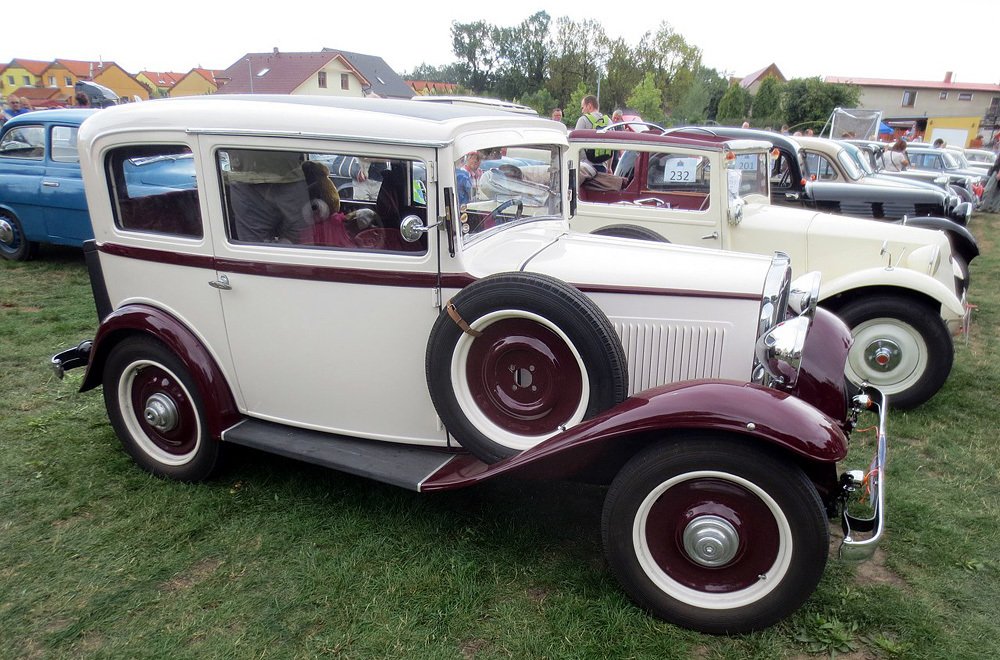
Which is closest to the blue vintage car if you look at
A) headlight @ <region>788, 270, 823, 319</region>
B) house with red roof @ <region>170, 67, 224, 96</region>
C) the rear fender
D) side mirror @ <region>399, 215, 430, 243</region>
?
side mirror @ <region>399, 215, 430, 243</region>

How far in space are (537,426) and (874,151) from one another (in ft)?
39.6

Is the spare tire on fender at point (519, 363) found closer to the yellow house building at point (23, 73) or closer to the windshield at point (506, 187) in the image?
the windshield at point (506, 187)

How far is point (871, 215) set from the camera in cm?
813

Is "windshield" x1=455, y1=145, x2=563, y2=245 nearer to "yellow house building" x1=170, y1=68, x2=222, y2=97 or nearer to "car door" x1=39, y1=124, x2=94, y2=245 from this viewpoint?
"car door" x1=39, y1=124, x2=94, y2=245

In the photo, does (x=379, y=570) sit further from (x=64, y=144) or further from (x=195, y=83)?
(x=195, y=83)

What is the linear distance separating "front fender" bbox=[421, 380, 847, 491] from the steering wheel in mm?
1134

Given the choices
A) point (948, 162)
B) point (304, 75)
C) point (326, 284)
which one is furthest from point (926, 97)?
point (326, 284)

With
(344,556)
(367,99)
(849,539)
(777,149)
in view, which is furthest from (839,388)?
(777,149)

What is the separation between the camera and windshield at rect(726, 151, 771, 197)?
17.3 feet

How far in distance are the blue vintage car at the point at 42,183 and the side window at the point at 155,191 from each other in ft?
16.2

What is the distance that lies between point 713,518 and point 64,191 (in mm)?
8146

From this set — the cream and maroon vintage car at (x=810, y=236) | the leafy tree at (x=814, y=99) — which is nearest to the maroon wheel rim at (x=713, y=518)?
the cream and maroon vintage car at (x=810, y=236)

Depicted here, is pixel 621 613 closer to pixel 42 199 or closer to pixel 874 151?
pixel 42 199

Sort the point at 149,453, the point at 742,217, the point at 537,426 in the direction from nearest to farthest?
the point at 537,426 → the point at 149,453 → the point at 742,217
